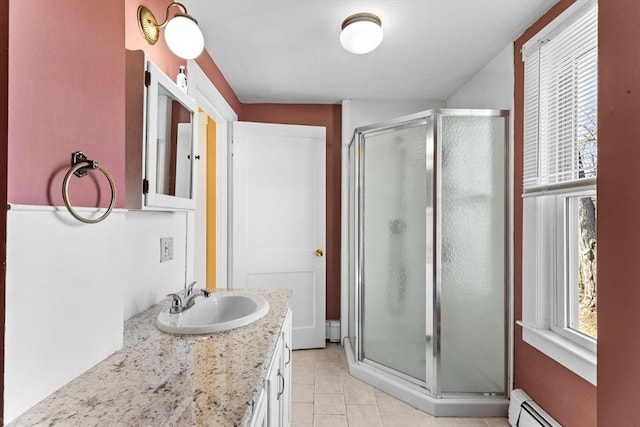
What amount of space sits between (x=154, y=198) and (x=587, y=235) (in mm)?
1951

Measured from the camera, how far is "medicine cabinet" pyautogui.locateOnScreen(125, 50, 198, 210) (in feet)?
3.90

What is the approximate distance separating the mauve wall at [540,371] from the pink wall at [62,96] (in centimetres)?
→ 199

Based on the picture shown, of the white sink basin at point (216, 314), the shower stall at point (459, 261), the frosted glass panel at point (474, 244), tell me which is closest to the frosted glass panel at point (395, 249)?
the shower stall at point (459, 261)

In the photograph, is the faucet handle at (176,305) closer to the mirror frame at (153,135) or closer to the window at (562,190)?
the mirror frame at (153,135)

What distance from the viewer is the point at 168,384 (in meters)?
0.83

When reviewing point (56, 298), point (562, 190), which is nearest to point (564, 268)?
point (562, 190)

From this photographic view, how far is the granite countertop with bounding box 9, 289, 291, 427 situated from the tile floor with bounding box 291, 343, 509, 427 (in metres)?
1.19

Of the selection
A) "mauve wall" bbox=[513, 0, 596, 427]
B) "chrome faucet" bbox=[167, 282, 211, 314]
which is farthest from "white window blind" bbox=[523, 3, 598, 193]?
"chrome faucet" bbox=[167, 282, 211, 314]

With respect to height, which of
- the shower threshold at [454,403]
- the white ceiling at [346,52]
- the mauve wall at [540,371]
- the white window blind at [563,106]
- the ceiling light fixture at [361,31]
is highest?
the white ceiling at [346,52]

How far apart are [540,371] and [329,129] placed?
2.46m

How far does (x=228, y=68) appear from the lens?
2.45m

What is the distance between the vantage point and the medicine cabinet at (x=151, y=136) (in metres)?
1.19

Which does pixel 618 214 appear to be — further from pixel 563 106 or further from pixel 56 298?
pixel 56 298

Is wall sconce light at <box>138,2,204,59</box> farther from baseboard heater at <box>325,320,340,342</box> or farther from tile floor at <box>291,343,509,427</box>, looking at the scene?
baseboard heater at <box>325,320,340,342</box>
